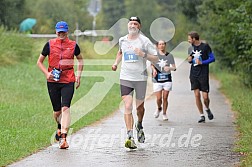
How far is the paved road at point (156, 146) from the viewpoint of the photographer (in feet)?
33.0

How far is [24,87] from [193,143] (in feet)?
34.5

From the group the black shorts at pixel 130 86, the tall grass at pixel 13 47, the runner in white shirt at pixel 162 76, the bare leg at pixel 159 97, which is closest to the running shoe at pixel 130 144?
the black shorts at pixel 130 86

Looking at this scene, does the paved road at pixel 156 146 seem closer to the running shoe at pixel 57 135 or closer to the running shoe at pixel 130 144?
the running shoe at pixel 130 144

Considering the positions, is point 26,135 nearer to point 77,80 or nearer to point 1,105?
point 77,80

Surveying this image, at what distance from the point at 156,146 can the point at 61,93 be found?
1804 millimetres

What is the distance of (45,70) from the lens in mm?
11641

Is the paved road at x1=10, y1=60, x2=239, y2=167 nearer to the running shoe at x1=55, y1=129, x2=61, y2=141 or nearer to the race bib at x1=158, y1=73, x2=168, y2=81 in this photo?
the running shoe at x1=55, y1=129, x2=61, y2=141

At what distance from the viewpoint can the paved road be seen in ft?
33.0

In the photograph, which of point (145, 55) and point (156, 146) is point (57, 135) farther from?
point (145, 55)

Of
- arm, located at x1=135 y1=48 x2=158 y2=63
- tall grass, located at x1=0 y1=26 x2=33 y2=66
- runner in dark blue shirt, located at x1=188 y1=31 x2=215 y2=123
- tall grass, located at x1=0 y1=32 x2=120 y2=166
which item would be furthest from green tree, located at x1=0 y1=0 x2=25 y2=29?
arm, located at x1=135 y1=48 x2=158 y2=63

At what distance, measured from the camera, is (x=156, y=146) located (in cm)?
1177

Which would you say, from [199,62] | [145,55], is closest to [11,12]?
[199,62]

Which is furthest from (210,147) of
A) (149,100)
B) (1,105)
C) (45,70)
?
(149,100)

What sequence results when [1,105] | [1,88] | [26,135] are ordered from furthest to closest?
[1,88]
[1,105]
[26,135]
